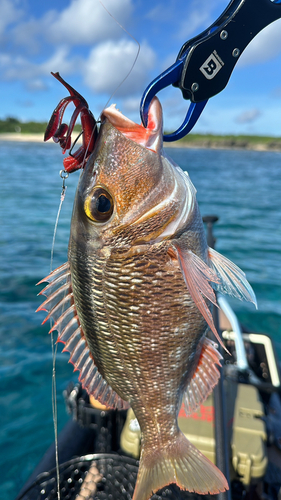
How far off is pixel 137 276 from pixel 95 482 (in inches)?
71.4

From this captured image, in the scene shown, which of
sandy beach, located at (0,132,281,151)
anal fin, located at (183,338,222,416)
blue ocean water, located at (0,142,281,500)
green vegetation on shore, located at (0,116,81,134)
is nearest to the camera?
anal fin, located at (183,338,222,416)

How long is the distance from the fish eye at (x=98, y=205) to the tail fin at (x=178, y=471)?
131 centimetres

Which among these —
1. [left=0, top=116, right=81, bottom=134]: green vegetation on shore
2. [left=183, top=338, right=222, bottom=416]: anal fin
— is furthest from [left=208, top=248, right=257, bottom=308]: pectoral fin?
[left=0, top=116, right=81, bottom=134]: green vegetation on shore

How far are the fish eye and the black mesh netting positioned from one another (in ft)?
6.18

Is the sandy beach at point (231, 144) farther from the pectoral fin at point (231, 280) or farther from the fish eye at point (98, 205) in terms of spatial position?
the fish eye at point (98, 205)

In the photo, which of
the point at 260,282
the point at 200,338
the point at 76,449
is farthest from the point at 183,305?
the point at 260,282

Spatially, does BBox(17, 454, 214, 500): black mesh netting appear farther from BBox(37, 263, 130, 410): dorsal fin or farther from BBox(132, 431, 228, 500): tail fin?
BBox(37, 263, 130, 410): dorsal fin

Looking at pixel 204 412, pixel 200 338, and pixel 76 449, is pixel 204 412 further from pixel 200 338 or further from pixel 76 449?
pixel 200 338

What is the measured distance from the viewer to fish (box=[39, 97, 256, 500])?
4.95 ft

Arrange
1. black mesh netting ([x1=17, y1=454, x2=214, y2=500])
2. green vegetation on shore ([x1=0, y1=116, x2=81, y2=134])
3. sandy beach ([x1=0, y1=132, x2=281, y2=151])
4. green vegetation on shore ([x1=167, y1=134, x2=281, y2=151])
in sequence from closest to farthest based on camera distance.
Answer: black mesh netting ([x1=17, y1=454, x2=214, y2=500])
green vegetation on shore ([x1=0, y1=116, x2=81, y2=134])
sandy beach ([x1=0, y1=132, x2=281, y2=151])
green vegetation on shore ([x1=167, y1=134, x2=281, y2=151])

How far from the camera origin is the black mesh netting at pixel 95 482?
2291 millimetres

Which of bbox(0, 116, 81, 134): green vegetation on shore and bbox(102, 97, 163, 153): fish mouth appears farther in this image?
bbox(0, 116, 81, 134): green vegetation on shore

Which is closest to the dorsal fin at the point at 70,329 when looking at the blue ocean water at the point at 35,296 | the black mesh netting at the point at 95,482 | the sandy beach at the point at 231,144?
the black mesh netting at the point at 95,482

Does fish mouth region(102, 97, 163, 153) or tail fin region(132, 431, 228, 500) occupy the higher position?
fish mouth region(102, 97, 163, 153)
